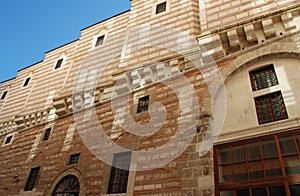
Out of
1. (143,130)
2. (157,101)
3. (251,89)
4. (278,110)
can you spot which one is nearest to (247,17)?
(251,89)

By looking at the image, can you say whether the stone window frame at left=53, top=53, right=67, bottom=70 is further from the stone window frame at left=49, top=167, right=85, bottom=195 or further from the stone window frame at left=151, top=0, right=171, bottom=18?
the stone window frame at left=49, top=167, right=85, bottom=195

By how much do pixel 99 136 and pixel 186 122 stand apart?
9.51 feet

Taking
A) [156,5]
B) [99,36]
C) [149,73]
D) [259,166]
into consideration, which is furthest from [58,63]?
[259,166]

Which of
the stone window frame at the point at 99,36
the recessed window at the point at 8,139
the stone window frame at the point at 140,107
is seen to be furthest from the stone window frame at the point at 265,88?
the recessed window at the point at 8,139

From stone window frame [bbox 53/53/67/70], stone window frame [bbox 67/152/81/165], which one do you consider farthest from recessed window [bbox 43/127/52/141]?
stone window frame [bbox 53/53/67/70]

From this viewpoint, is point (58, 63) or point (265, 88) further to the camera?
point (58, 63)

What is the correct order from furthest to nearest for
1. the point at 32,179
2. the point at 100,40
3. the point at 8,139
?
the point at 8,139
the point at 100,40
the point at 32,179

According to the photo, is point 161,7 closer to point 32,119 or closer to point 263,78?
point 263,78

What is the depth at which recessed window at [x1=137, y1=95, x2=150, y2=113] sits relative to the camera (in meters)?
7.08

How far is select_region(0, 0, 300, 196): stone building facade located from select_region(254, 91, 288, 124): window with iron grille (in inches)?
0.8

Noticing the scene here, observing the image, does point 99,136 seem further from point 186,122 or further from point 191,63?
point 191,63

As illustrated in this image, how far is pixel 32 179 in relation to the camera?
827cm

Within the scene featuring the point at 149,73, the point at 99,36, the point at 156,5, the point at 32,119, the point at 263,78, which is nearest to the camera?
the point at 263,78

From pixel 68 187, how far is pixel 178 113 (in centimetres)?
394
